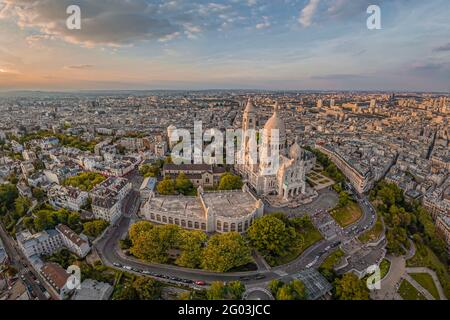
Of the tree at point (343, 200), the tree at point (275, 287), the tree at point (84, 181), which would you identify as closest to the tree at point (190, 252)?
the tree at point (275, 287)

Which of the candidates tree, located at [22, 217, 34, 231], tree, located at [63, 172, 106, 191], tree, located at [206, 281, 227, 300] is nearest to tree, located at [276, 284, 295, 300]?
tree, located at [206, 281, 227, 300]

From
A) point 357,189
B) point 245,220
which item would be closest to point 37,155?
point 245,220

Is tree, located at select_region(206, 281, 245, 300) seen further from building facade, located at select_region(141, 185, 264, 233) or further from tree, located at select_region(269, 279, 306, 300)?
building facade, located at select_region(141, 185, 264, 233)

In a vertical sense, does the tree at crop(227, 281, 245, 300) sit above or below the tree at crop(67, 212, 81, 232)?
below

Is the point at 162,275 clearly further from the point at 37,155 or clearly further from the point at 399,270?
the point at 37,155

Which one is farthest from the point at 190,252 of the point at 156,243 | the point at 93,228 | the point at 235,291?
the point at 93,228
